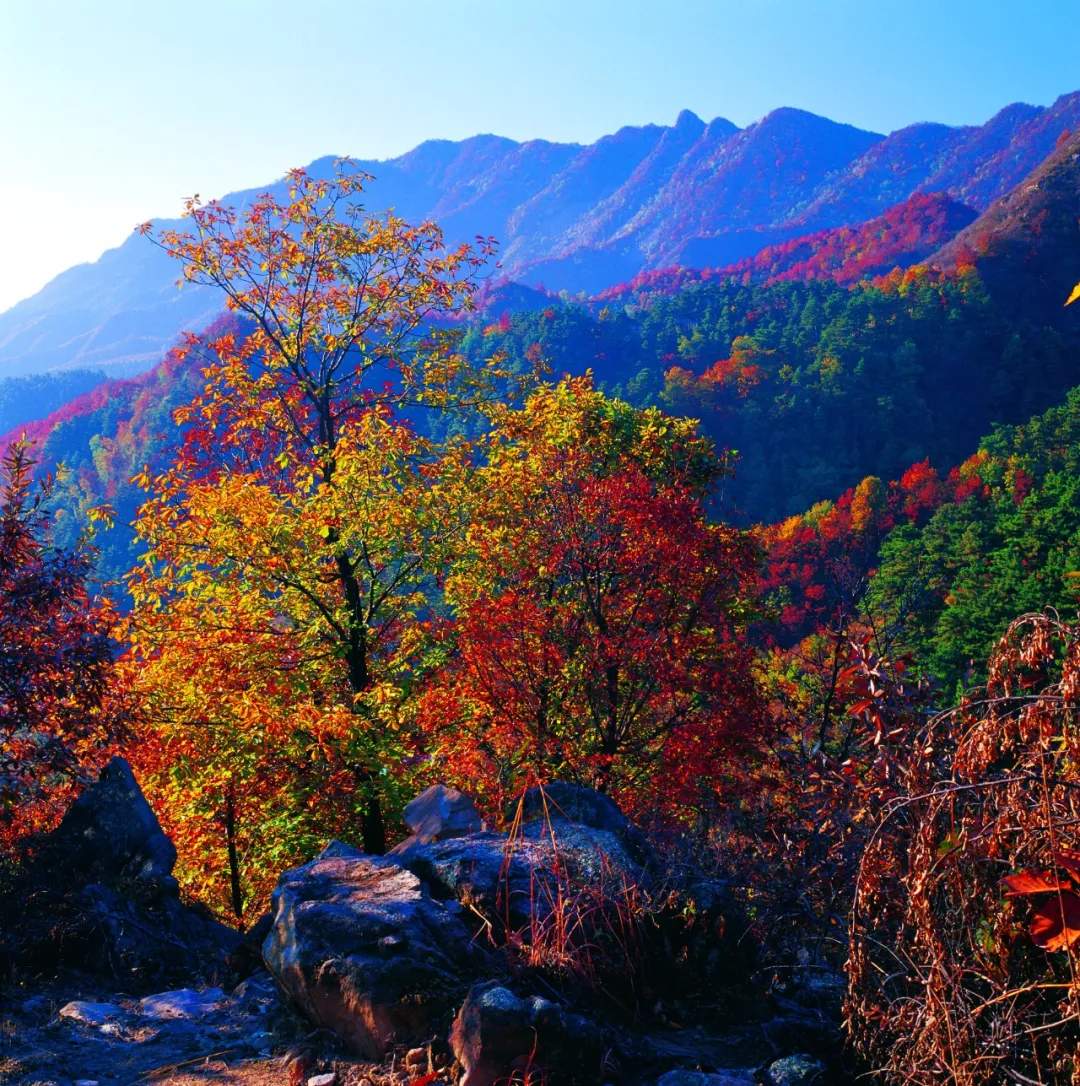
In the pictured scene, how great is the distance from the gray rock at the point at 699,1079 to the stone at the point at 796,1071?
9 cm

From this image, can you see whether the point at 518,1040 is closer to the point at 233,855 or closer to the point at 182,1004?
the point at 182,1004

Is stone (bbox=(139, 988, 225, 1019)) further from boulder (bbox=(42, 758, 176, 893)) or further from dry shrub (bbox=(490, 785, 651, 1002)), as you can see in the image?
boulder (bbox=(42, 758, 176, 893))

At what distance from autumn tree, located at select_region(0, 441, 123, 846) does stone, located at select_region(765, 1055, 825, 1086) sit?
5.12 metres

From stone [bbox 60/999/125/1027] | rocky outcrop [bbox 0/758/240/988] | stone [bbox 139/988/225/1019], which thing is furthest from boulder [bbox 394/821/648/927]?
rocky outcrop [bbox 0/758/240/988]

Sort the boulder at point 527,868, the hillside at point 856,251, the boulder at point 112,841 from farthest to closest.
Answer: the hillside at point 856,251 → the boulder at point 112,841 → the boulder at point 527,868

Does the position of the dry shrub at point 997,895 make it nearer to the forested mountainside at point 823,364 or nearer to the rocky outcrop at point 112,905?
the rocky outcrop at point 112,905

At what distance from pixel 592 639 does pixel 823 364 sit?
9771 cm

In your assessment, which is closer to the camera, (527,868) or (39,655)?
(527,868)

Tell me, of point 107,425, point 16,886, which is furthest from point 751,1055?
point 107,425

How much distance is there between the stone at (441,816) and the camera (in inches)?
258

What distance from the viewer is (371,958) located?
13.8 ft

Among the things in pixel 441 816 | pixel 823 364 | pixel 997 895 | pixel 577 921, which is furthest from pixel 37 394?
pixel 997 895

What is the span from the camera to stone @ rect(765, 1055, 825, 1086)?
11.8 ft

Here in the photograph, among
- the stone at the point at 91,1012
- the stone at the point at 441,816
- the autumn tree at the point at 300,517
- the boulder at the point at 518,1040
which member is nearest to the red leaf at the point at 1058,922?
the boulder at the point at 518,1040
